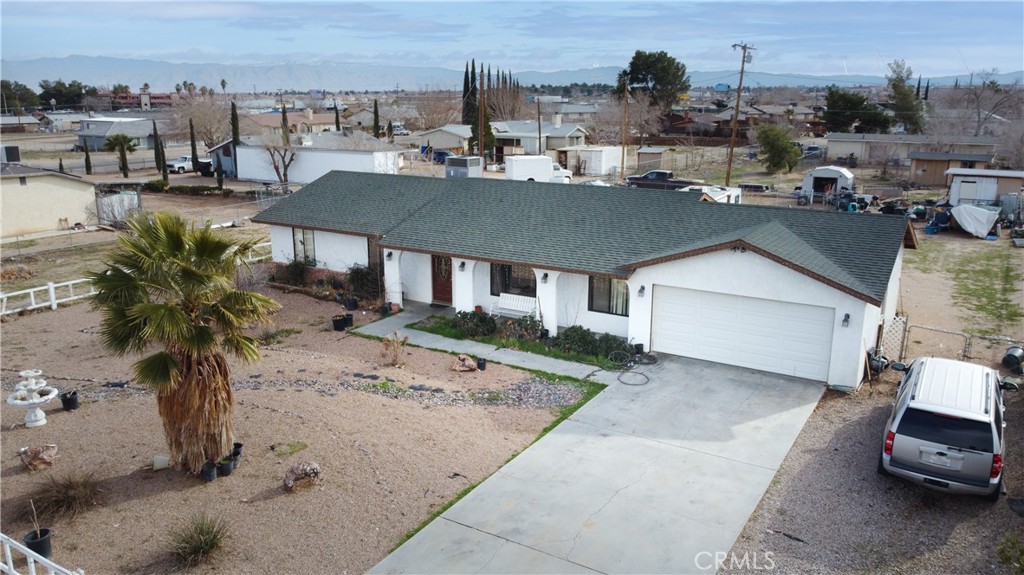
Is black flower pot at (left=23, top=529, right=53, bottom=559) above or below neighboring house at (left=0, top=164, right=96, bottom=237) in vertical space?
below

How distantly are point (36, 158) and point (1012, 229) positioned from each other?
83.3 meters

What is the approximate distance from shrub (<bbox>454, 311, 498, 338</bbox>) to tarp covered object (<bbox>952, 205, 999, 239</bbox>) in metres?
27.4

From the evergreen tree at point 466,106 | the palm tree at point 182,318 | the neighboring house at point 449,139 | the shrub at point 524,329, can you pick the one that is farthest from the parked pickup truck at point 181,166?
the palm tree at point 182,318

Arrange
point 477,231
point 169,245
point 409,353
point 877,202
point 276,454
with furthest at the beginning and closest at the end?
point 877,202, point 477,231, point 409,353, point 276,454, point 169,245

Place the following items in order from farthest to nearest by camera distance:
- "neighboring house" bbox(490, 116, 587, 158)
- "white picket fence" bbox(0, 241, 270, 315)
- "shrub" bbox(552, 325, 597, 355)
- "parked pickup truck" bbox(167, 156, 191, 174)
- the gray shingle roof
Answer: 1. "neighboring house" bbox(490, 116, 587, 158)
2. "parked pickup truck" bbox(167, 156, 191, 174)
3. "white picket fence" bbox(0, 241, 270, 315)
4. "shrub" bbox(552, 325, 597, 355)
5. the gray shingle roof

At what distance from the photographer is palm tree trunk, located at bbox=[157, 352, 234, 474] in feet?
37.4

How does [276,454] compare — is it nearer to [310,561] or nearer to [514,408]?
[310,561]

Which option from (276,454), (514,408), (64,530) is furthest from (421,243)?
(64,530)

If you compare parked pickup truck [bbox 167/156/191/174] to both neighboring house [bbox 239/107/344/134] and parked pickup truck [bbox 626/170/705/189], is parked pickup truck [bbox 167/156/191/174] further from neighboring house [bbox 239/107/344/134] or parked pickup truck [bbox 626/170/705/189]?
parked pickup truck [bbox 626/170/705/189]

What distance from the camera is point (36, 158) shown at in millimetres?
73938

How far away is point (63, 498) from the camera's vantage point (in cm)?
1084

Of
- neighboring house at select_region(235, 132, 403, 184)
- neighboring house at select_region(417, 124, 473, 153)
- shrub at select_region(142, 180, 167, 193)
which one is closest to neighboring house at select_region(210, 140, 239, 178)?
neighboring house at select_region(235, 132, 403, 184)

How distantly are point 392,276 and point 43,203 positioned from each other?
25844mm

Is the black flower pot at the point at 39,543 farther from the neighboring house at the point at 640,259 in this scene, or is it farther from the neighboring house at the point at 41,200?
the neighboring house at the point at 41,200
